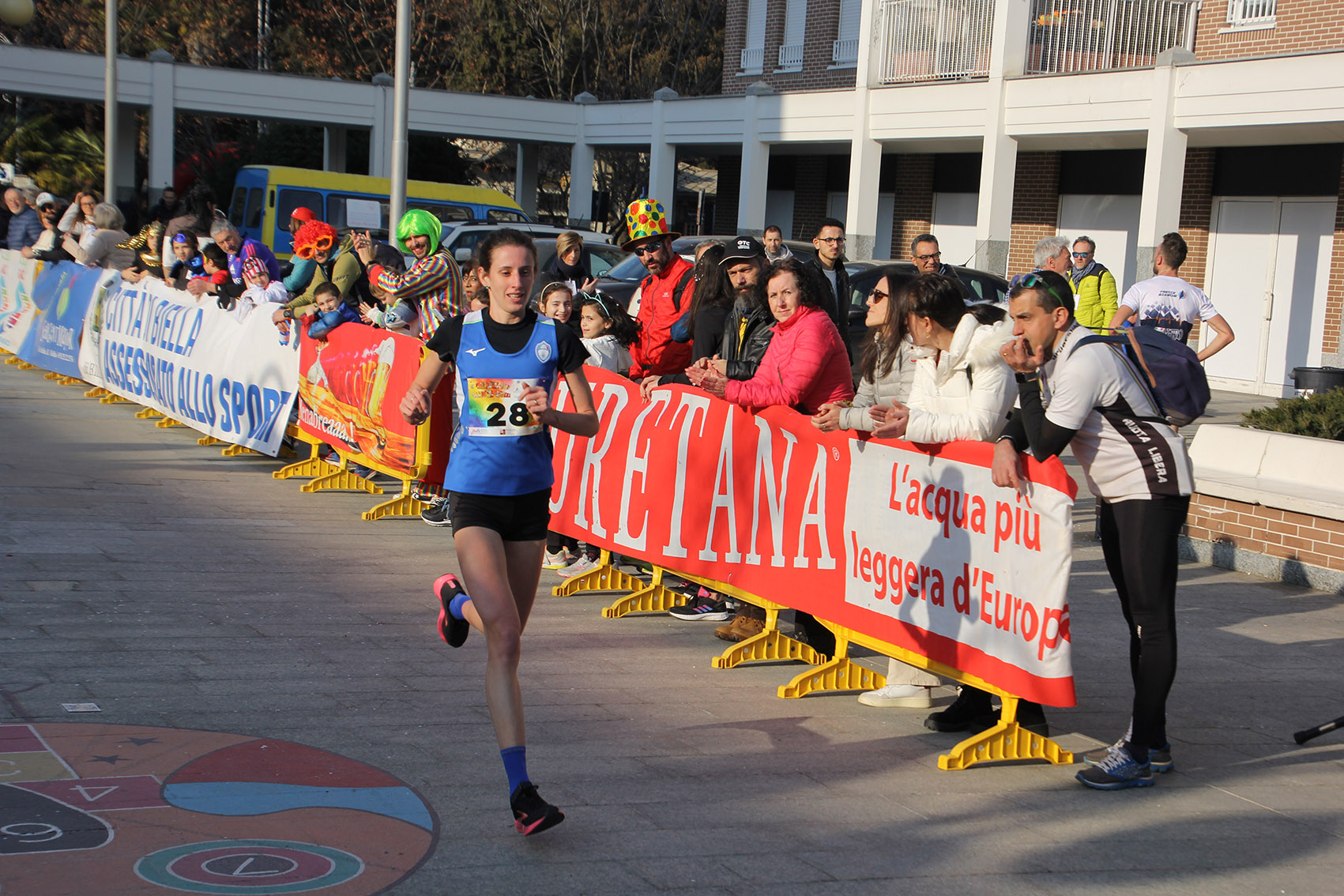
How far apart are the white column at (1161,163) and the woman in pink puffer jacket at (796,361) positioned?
551 inches

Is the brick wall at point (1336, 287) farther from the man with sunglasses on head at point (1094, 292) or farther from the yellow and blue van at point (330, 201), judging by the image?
the yellow and blue van at point (330, 201)

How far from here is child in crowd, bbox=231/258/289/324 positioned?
1173 centimetres

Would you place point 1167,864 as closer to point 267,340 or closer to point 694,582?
point 694,582

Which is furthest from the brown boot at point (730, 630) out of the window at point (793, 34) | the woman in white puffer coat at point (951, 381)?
the window at point (793, 34)

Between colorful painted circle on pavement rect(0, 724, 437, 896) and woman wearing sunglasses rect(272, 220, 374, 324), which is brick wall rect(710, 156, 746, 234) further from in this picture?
colorful painted circle on pavement rect(0, 724, 437, 896)

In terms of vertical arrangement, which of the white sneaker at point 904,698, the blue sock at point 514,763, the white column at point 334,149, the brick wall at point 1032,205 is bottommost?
the white sneaker at point 904,698

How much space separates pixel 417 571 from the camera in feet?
26.6

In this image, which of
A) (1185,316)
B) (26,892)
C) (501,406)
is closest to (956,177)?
(1185,316)

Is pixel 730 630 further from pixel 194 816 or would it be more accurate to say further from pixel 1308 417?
pixel 1308 417

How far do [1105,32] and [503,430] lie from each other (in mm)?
20618

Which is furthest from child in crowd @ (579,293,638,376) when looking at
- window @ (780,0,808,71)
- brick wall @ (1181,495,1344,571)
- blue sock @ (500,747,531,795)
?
window @ (780,0,808,71)

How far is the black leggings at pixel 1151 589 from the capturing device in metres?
4.98

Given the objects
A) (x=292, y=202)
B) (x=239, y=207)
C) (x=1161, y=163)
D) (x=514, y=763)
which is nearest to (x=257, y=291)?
(x=514, y=763)

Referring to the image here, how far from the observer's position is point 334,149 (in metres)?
33.6
